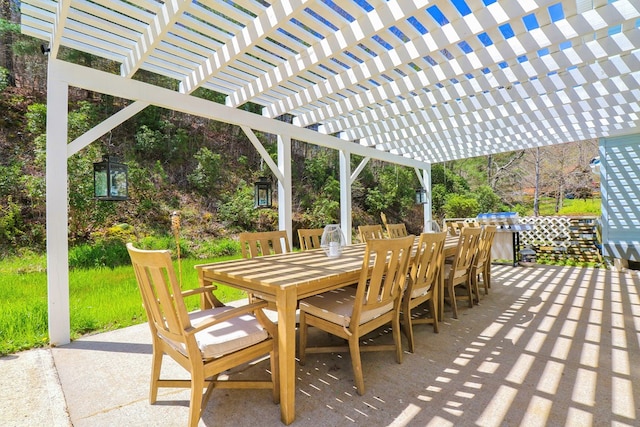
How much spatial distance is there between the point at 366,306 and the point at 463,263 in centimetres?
202

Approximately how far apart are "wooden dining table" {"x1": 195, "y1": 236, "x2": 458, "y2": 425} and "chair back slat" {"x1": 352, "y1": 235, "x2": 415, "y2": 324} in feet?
0.78

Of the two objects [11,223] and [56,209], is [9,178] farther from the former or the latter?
[56,209]

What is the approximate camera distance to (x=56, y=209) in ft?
8.88

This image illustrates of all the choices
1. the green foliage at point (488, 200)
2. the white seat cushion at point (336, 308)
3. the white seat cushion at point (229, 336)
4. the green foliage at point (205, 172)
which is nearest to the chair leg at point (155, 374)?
the white seat cushion at point (229, 336)

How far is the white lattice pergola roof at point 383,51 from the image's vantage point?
2.41 metres

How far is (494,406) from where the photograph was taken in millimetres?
1773

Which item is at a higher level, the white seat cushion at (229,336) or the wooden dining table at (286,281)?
the wooden dining table at (286,281)

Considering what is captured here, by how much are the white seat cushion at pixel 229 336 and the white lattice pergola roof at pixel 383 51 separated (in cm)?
217

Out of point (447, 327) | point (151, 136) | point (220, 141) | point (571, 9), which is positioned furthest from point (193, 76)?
point (220, 141)

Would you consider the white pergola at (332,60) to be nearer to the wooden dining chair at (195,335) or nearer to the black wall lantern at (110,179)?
the black wall lantern at (110,179)

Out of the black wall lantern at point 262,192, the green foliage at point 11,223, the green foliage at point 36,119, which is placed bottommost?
the green foliage at point 11,223

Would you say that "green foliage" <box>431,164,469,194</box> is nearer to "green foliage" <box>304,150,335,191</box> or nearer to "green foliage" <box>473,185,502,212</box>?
"green foliage" <box>473,185,502,212</box>

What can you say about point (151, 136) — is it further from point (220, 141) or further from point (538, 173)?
point (538, 173)

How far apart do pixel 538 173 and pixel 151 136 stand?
46.6 feet
